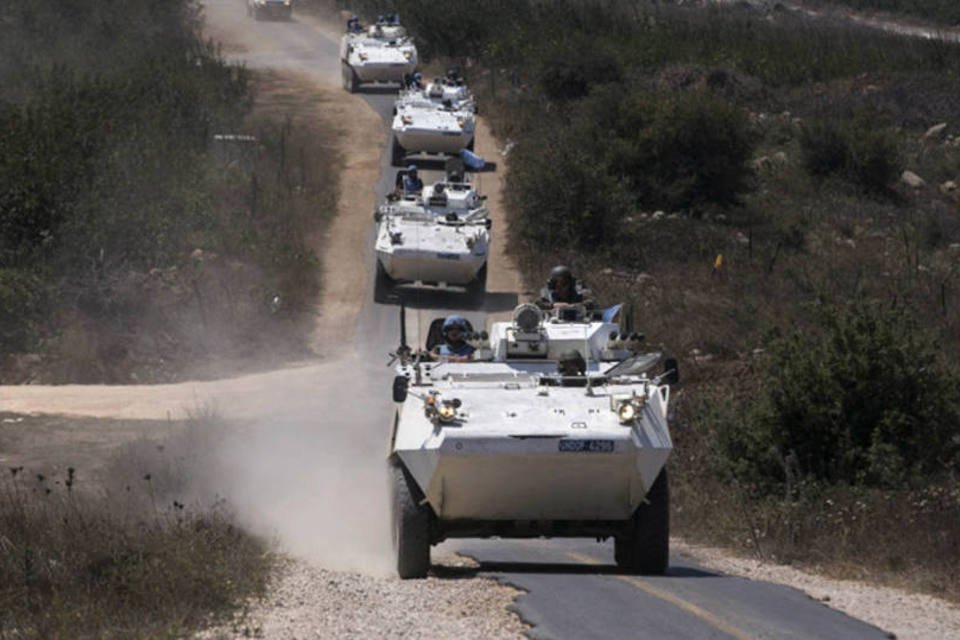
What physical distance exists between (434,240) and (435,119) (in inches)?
370

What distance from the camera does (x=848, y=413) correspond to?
56.8 feet

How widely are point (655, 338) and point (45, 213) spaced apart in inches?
437

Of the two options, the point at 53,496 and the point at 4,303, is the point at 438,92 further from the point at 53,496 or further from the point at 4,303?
the point at 53,496

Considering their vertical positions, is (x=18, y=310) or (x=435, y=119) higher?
(x=435, y=119)

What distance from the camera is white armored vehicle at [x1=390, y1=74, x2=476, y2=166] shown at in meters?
36.9

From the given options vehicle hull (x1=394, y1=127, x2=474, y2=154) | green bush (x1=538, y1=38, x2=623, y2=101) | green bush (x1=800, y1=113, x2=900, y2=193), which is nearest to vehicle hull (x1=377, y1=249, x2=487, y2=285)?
vehicle hull (x1=394, y1=127, x2=474, y2=154)

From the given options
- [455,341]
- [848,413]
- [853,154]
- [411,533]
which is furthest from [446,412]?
[853,154]

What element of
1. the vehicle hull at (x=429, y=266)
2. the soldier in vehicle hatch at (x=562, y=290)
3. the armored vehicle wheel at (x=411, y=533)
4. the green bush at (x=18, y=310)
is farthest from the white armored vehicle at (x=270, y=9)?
the armored vehicle wheel at (x=411, y=533)

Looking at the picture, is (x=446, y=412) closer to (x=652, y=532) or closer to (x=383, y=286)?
(x=652, y=532)

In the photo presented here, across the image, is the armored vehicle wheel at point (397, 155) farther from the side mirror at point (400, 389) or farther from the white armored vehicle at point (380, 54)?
the side mirror at point (400, 389)

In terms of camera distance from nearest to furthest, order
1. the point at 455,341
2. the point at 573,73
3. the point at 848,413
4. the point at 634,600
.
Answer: the point at 634,600, the point at 455,341, the point at 848,413, the point at 573,73

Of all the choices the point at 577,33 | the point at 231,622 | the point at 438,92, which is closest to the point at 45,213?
the point at 438,92

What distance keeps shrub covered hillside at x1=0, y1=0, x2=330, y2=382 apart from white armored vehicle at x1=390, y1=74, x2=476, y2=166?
2.14 metres

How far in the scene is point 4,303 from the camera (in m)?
27.7
